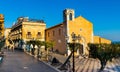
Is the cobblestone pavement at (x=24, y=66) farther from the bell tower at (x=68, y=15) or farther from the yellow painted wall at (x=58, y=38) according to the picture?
the bell tower at (x=68, y=15)

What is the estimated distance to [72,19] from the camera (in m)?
51.7

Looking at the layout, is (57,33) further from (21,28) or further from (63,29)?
Answer: (21,28)

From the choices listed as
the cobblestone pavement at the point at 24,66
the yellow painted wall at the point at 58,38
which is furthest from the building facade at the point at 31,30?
the cobblestone pavement at the point at 24,66

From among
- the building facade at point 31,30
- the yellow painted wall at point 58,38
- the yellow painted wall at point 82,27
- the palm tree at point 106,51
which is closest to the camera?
the palm tree at point 106,51

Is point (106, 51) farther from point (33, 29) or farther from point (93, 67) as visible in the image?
point (33, 29)

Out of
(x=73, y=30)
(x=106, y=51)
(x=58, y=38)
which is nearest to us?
(x=106, y=51)

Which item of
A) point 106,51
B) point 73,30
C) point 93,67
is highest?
point 73,30

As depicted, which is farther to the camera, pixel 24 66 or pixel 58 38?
pixel 58 38

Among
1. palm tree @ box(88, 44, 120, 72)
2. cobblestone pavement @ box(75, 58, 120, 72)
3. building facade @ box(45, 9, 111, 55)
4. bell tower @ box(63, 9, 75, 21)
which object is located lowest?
cobblestone pavement @ box(75, 58, 120, 72)

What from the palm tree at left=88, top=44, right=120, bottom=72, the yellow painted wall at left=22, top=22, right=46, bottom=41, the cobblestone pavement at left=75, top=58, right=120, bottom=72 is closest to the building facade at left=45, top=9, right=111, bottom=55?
the yellow painted wall at left=22, top=22, right=46, bottom=41

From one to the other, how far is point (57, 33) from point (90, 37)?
7.98 meters

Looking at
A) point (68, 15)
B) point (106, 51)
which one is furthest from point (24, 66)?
point (68, 15)

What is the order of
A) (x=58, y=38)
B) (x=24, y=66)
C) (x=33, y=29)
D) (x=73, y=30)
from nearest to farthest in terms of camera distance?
(x=24, y=66), (x=73, y=30), (x=58, y=38), (x=33, y=29)

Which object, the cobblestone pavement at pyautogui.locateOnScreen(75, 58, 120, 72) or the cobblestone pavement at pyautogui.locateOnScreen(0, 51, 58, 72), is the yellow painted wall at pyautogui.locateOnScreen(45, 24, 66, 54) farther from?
the cobblestone pavement at pyautogui.locateOnScreen(0, 51, 58, 72)
